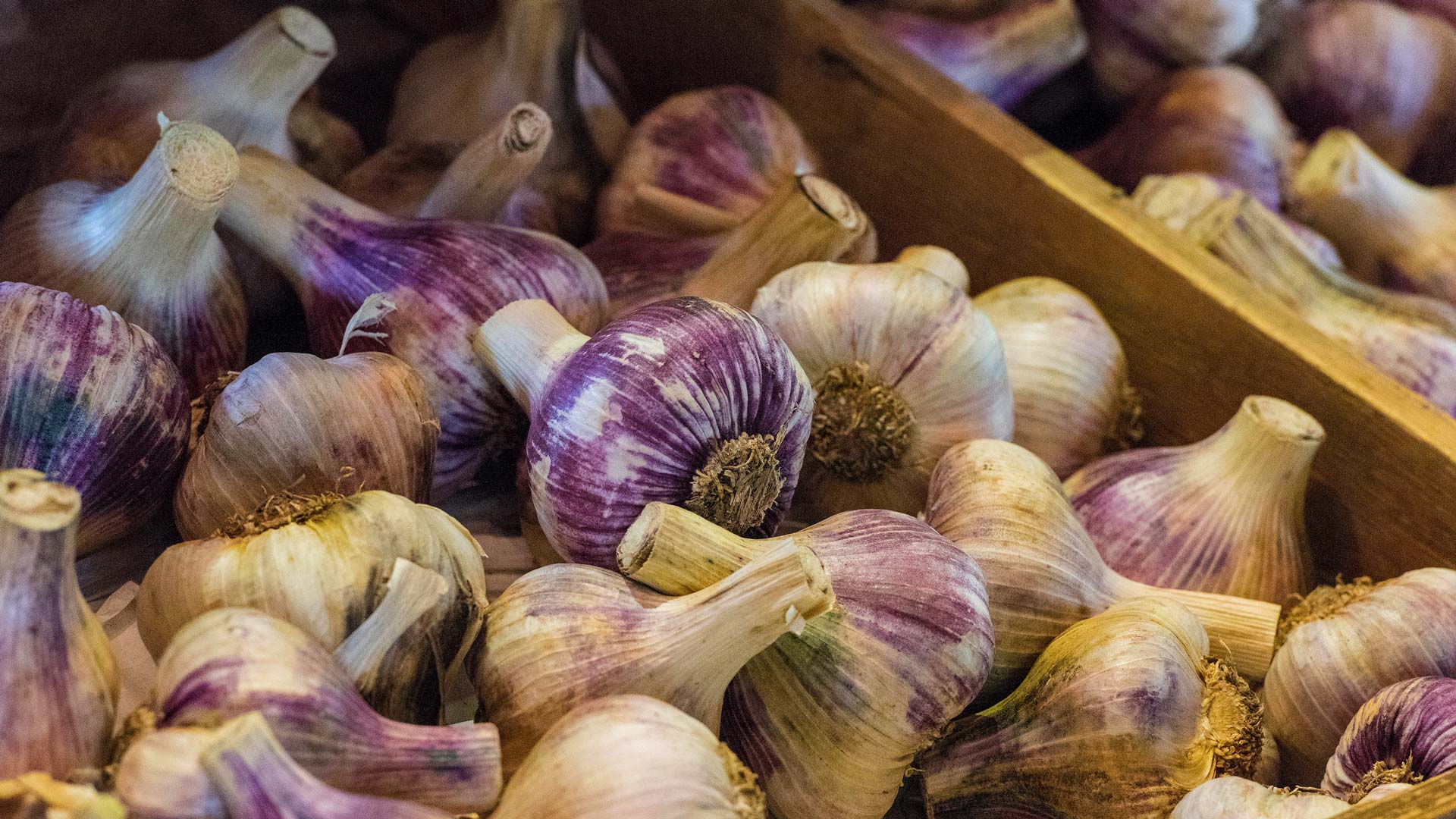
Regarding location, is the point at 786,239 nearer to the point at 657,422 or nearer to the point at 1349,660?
the point at 657,422

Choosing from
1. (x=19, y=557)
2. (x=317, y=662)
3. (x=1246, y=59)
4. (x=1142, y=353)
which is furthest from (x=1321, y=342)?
(x=19, y=557)

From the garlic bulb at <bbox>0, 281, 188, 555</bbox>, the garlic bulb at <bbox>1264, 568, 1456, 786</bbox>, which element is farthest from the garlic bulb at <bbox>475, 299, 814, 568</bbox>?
the garlic bulb at <bbox>1264, 568, 1456, 786</bbox>

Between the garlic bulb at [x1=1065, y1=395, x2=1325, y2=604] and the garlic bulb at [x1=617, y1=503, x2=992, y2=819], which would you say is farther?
the garlic bulb at [x1=1065, y1=395, x2=1325, y2=604]

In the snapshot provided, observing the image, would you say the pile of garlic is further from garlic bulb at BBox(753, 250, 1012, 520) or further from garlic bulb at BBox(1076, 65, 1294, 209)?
garlic bulb at BBox(1076, 65, 1294, 209)

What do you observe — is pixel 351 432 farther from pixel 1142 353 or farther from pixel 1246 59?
pixel 1246 59

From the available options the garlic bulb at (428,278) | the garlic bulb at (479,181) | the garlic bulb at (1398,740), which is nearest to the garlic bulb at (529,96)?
the garlic bulb at (479,181)

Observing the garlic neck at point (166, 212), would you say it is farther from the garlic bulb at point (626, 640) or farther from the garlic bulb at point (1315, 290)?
the garlic bulb at point (1315, 290)
